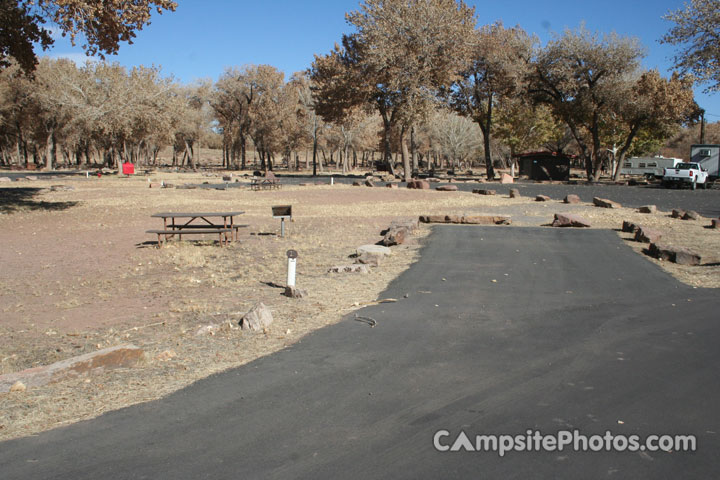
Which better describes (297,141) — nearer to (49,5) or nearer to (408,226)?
(49,5)

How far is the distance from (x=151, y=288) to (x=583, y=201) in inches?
850

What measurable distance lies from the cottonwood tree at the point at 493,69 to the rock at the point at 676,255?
106 feet

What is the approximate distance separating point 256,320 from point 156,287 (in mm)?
3113

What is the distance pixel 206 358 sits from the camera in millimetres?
5824

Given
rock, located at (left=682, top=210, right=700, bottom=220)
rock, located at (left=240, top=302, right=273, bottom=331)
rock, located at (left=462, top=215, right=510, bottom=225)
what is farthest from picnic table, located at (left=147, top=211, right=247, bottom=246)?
rock, located at (left=682, top=210, right=700, bottom=220)

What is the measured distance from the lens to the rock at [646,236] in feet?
43.8

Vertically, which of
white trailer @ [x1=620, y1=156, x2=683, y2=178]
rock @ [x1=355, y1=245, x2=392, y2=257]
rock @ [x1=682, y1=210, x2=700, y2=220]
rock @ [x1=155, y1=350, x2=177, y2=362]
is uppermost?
white trailer @ [x1=620, y1=156, x2=683, y2=178]

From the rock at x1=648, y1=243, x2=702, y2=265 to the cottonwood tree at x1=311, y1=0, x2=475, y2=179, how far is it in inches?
1079

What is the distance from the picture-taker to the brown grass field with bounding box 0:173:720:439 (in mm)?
5184

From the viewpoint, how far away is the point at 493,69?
45750 mm

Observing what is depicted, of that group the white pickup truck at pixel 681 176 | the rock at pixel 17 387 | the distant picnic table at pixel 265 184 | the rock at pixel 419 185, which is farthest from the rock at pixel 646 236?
the white pickup truck at pixel 681 176

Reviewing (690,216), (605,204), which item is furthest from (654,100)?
(690,216)

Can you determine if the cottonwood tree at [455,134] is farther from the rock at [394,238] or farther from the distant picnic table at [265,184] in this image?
the rock at [394,238]

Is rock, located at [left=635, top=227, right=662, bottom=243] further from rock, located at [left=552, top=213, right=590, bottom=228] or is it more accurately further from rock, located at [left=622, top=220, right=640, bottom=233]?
rock, located at [left=552, top=213, right=590, bottom=228]
